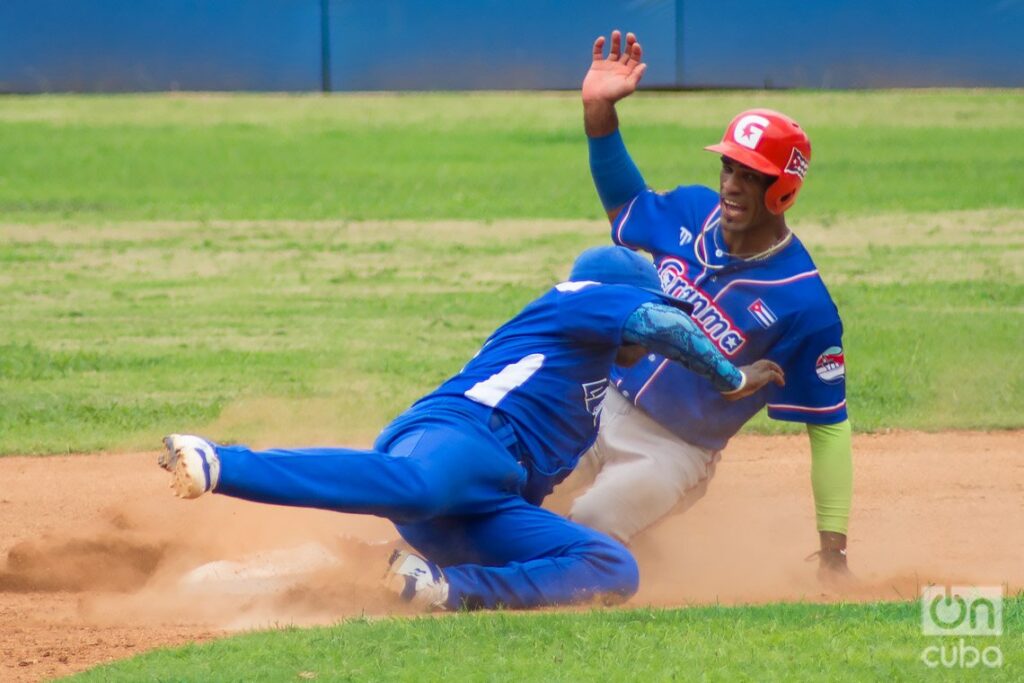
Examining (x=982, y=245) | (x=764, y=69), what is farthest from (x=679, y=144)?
(x=982, y=245)

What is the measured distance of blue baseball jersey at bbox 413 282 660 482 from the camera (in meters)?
5.10

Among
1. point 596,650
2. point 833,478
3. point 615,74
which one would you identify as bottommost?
point 833,478

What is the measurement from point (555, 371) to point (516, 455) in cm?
32

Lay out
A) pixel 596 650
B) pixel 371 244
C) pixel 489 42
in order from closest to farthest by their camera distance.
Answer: pixel 596 650
pixel 371 244
pixel 489 42

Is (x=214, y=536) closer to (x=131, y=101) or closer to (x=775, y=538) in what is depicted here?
(x=775, y=538)

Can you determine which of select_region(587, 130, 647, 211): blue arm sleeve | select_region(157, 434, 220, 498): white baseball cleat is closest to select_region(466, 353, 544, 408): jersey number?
select_region(157, 434, 220, 498): white baseball cleat

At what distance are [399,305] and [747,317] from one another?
21.1 ft

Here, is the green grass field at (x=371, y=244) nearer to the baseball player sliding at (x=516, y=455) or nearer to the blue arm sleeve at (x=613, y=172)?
the blue arm sleeve at (x=613, y=172)

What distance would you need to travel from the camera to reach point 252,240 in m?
15.0

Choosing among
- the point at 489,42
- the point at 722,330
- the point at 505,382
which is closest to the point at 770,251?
the point at 722,330

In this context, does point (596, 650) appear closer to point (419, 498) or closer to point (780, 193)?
point (419, 498)

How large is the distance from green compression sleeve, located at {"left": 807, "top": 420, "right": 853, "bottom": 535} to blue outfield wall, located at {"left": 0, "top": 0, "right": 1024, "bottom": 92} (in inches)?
659

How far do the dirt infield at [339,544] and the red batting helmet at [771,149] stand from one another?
145 centimetres

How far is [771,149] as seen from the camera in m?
5.62
